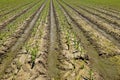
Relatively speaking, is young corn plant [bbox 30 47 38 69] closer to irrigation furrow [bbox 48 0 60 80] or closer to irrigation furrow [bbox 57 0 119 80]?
irrigation furrow [bbox 48 0 60 80]

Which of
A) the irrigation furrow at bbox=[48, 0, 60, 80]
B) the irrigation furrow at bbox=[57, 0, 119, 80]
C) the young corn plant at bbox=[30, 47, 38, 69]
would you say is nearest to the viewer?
the irrigation furrow at bbox=[57, 0, 119, 80]

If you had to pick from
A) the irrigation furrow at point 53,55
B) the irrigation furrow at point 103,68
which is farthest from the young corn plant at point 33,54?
the irrigation furrow at point 103,68

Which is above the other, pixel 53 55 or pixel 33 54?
pixel 33 54

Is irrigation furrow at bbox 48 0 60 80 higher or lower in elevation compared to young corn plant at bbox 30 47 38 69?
lower

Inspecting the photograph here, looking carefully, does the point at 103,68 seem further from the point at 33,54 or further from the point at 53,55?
the point at 33,54

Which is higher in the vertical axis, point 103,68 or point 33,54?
point 33,54

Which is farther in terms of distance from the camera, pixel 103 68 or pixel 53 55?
pixel 53 55

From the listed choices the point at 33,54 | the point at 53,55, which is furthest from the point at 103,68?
the point at 33,54

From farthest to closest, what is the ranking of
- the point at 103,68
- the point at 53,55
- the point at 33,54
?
the point at 53,55
the point at 33,54
the point at 103,68

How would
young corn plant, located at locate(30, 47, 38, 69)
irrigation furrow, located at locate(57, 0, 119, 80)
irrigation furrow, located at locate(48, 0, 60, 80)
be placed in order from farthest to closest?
young corn plant, located at locate(30, 47, 38, 69) < irrigation furrow, located at locate(48, 0, 60, 80) < irrigation furrow, located at locate(57, 0, 119, 80)

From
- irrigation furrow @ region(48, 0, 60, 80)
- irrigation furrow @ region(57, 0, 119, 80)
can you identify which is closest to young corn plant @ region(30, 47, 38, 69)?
irrigation furrow @ region(48, 0, 60, 80)

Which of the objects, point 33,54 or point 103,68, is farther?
point 33,54

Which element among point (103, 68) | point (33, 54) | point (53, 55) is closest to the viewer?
point (103, 68)

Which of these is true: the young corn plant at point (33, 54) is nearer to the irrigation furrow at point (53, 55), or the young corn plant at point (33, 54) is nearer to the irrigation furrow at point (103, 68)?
the irrigation furrow at point (53, 55)
